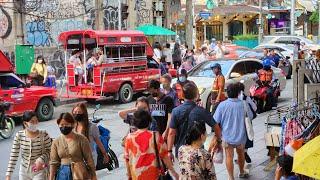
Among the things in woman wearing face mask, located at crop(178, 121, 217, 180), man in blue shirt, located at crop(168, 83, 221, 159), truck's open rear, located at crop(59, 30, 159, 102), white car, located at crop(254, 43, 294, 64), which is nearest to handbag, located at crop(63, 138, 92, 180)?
woman wearing face mask, located at crop(178, 121, 217, 180)

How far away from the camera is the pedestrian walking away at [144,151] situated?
5559mm

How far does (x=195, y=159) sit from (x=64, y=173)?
141 centimetres

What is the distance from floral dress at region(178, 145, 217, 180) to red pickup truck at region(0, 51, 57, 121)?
29.9 feet

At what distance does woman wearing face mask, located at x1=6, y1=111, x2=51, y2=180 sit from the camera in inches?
243

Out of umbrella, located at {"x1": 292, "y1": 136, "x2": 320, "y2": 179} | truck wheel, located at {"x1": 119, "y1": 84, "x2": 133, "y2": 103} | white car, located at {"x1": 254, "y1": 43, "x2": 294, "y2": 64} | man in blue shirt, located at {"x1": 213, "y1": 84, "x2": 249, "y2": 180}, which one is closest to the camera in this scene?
umbrella, located at {"x1": 292, "y1": 136, "x2": 320, "y2": 179}

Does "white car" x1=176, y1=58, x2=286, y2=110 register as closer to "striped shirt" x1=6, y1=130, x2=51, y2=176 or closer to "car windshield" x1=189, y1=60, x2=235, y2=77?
"car windshield" x1=189, y1=60, x2=235, y2=77

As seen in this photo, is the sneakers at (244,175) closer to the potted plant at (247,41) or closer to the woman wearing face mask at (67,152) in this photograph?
the woman wearing face mask at (67,152)

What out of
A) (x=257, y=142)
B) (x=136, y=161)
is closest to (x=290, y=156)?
(x=136, y=161)

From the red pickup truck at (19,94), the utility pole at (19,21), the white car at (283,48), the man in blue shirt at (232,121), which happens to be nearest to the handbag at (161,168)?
the man in blue shirt at (232,121)

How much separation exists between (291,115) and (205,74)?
8582 millimetres

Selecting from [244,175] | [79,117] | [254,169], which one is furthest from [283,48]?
[79,117]

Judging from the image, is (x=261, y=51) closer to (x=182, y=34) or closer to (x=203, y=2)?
(x=182, y=34)

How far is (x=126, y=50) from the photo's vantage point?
18.2 metres

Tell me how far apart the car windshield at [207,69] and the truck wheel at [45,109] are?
4152 mm
